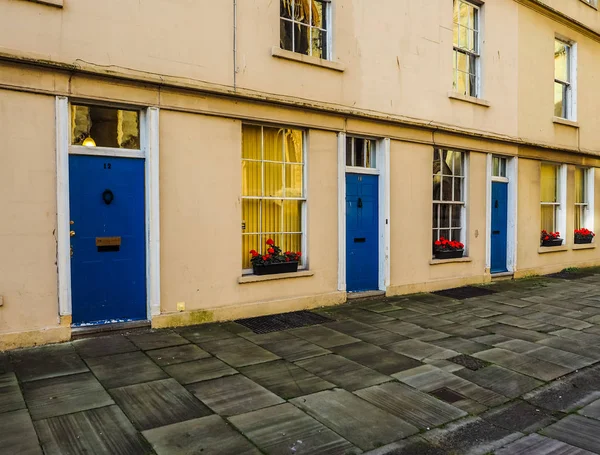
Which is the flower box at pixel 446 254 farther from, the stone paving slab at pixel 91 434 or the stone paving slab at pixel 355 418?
the stone paving slab at pixel 91 434

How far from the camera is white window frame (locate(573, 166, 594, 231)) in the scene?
14.8m

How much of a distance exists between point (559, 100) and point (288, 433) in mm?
13467

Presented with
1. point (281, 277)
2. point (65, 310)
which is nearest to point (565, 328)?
point (281, 277)

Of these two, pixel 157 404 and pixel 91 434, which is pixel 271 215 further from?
pixel 91 434

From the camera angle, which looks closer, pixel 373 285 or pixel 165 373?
pixel 165 373

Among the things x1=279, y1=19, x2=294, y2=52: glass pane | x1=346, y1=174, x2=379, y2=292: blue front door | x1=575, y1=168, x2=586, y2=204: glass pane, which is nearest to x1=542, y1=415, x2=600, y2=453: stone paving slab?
x1=346, y1=174, x2=379, y2=292: blue front door

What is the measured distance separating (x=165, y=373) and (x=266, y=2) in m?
5.99

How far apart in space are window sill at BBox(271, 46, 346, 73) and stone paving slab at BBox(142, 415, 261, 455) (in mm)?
5959

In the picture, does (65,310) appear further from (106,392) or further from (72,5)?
(72,5)

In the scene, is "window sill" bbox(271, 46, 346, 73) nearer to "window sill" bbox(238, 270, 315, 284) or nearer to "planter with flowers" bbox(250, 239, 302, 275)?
"planter with flowers" bbox(250, 239, 302, 275)

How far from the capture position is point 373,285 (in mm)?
9633

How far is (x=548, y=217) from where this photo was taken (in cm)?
1380

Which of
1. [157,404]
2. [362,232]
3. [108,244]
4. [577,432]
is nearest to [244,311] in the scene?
[108,244]

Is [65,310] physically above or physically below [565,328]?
above
